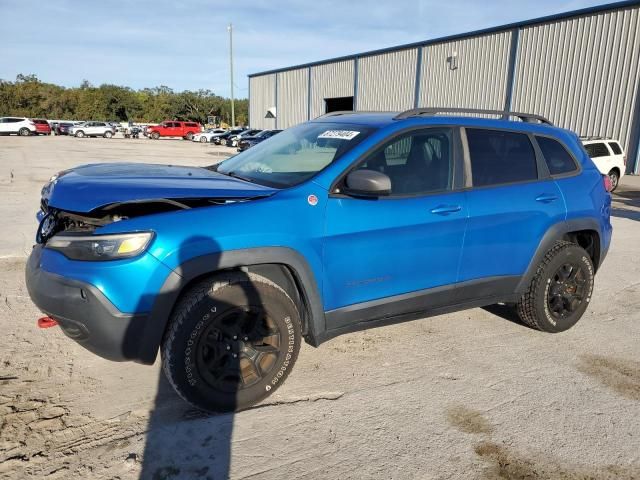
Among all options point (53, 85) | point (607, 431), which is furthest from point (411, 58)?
point (53, 85)

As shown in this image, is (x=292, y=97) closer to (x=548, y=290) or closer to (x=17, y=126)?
(x=17, y=126)

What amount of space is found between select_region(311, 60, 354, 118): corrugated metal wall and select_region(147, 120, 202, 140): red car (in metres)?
17.7

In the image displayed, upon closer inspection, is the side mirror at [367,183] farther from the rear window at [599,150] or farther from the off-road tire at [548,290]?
the rear window at [599,150]

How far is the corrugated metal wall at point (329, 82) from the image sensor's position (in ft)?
109

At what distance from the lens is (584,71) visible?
780 inches

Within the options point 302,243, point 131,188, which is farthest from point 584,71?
point 131,188

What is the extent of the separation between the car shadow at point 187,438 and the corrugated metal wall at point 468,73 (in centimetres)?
2328

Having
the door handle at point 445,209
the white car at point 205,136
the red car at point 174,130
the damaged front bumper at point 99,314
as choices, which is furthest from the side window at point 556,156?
the red car at point 174,130

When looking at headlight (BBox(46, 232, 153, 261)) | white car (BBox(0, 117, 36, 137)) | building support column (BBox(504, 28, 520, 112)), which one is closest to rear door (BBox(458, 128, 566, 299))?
headlight (BBox(46, 232, 153, 261))

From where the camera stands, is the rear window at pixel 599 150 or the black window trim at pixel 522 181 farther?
the rear window at pixel 599 150

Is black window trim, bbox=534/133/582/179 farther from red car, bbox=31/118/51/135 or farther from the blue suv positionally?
red car, bbox=31/118/51/135

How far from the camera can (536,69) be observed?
70.4ft

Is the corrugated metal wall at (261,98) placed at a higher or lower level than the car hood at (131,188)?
higher

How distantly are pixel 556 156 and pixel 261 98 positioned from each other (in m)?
43.4
